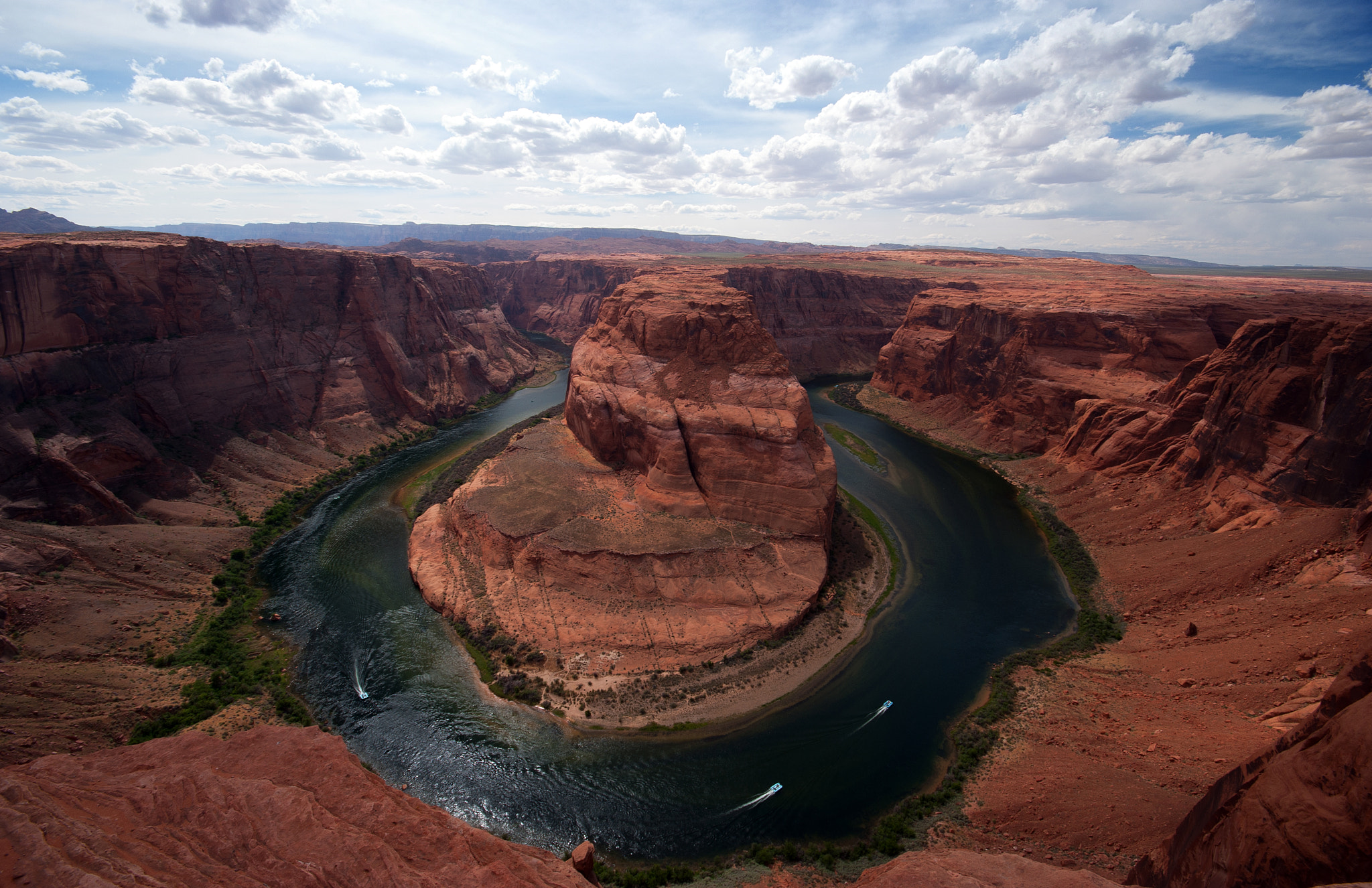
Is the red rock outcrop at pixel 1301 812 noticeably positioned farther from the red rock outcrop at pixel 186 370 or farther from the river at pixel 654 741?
the red rock outcrop at pixel 186 370

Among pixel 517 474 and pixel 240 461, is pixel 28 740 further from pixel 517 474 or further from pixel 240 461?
pixel 240 461

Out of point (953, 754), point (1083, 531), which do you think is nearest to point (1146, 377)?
point (1083, 531)

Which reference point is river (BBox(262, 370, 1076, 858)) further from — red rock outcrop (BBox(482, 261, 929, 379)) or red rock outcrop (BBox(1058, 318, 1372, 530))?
red rock outcrop (BBox(482, 261, 929, 379))

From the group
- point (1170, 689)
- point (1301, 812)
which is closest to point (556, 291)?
point (1170, 689)

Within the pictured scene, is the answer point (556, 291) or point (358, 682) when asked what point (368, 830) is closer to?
point (358, 682)

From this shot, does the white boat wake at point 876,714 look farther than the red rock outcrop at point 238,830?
Yes

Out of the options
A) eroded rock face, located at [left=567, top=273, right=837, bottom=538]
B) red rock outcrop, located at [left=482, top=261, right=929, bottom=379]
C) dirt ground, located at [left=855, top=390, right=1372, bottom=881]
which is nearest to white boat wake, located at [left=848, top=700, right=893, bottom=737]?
dirt ground, located at [left=855, top=390, right=1372, bottom=881]

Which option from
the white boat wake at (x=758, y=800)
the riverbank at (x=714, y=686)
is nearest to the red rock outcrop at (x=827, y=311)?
the riverbank at (x=714, y=686)

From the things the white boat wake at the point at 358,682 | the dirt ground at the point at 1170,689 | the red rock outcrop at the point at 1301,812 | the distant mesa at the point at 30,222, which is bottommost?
the white boat wake at the point at 358,682
